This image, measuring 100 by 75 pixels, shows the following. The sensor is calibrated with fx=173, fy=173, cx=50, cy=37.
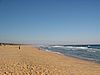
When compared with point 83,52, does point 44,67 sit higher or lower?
higher

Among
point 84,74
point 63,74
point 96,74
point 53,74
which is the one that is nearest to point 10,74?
point 53,74

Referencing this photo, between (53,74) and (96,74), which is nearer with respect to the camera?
(53,74)

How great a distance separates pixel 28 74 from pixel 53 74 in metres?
1.47

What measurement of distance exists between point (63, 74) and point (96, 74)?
2231mm

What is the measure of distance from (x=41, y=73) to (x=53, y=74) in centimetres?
70

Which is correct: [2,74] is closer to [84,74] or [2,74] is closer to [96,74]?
[84,74]

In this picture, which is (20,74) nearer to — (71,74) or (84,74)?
(71,74)

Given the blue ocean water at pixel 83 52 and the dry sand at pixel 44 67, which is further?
the blue ocean water at pixel 83 52

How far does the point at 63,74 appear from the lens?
10.3 m

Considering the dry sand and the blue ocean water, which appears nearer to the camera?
the dry sand

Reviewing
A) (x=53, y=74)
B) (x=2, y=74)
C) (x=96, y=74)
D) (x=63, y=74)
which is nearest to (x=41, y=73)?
(x=53, y=74)

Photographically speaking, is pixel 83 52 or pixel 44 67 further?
pixel 83 52

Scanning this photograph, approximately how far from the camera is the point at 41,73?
10.1m

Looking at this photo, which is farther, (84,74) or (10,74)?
(84,74)
